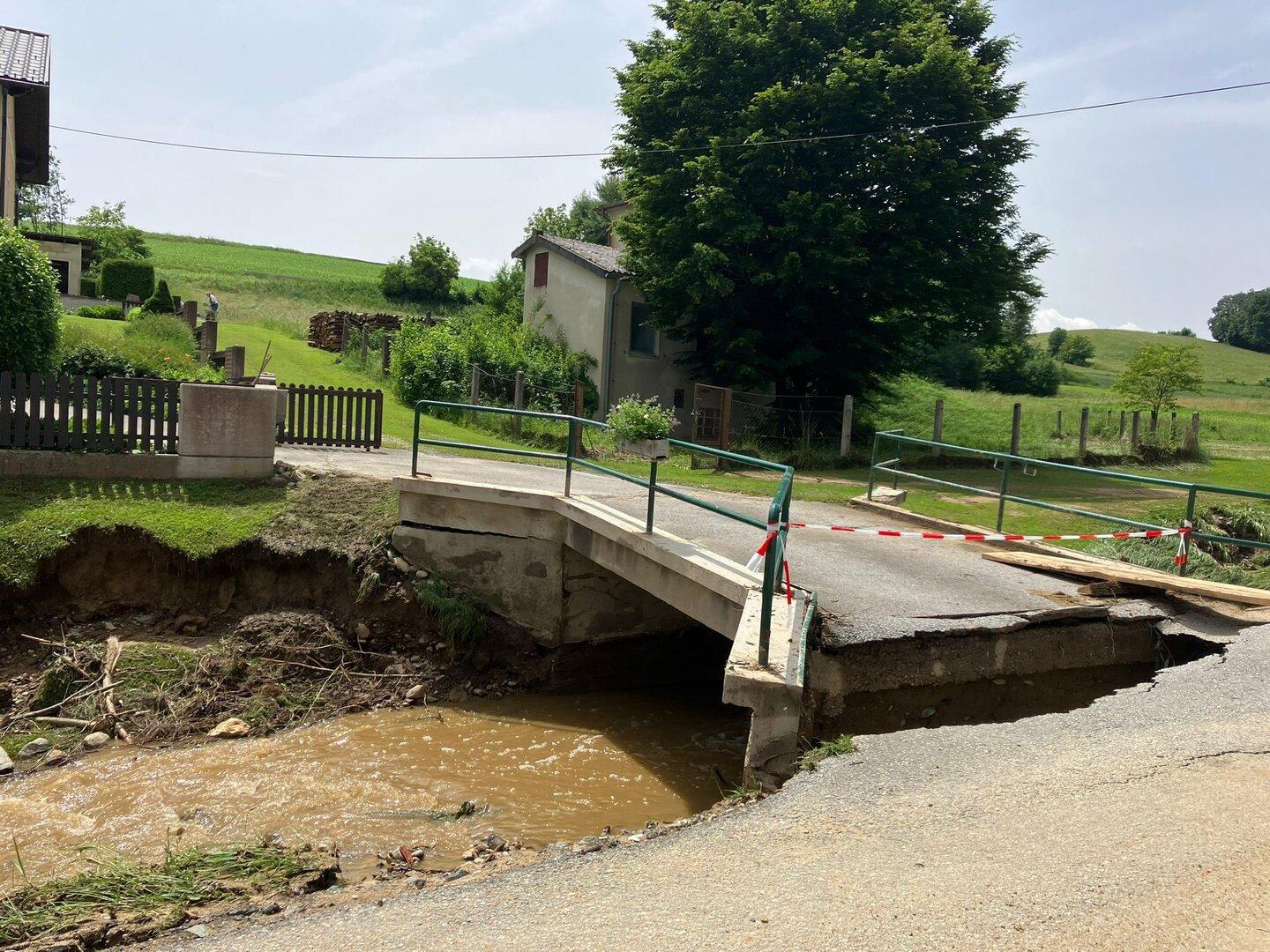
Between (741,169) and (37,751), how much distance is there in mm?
19001

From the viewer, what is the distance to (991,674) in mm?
7223

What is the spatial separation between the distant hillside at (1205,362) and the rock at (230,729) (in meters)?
61.2

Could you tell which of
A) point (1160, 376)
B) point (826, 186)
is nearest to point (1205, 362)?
point (1160, 376)

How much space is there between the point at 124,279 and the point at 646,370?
19932mm

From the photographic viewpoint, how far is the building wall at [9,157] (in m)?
23.6

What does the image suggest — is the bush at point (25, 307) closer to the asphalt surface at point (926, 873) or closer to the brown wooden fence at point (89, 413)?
the brown wooden fence at point (89, 413)

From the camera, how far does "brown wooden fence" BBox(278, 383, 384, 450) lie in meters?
15.6

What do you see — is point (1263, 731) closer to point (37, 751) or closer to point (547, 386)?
point (37, 751)

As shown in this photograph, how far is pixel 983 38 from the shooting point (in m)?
24.4

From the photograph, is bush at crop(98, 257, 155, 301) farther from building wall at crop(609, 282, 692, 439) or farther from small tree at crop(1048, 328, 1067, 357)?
small tree at crop(1048, 328, 1067, 357)

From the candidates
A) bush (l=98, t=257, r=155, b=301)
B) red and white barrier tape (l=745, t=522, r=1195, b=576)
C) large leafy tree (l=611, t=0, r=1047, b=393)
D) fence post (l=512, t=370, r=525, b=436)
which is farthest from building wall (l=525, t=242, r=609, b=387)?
red and white barrier tape (l=745, t=522, r=1195, b=576)

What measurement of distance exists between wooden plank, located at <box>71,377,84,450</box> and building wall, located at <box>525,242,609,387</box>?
648 inches

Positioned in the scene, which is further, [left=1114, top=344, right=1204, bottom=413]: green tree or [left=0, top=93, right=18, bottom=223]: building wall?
[left=1114, top=344, right=1204, bottom=413]: green tree

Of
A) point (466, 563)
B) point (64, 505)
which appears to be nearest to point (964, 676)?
point (466, 563)
